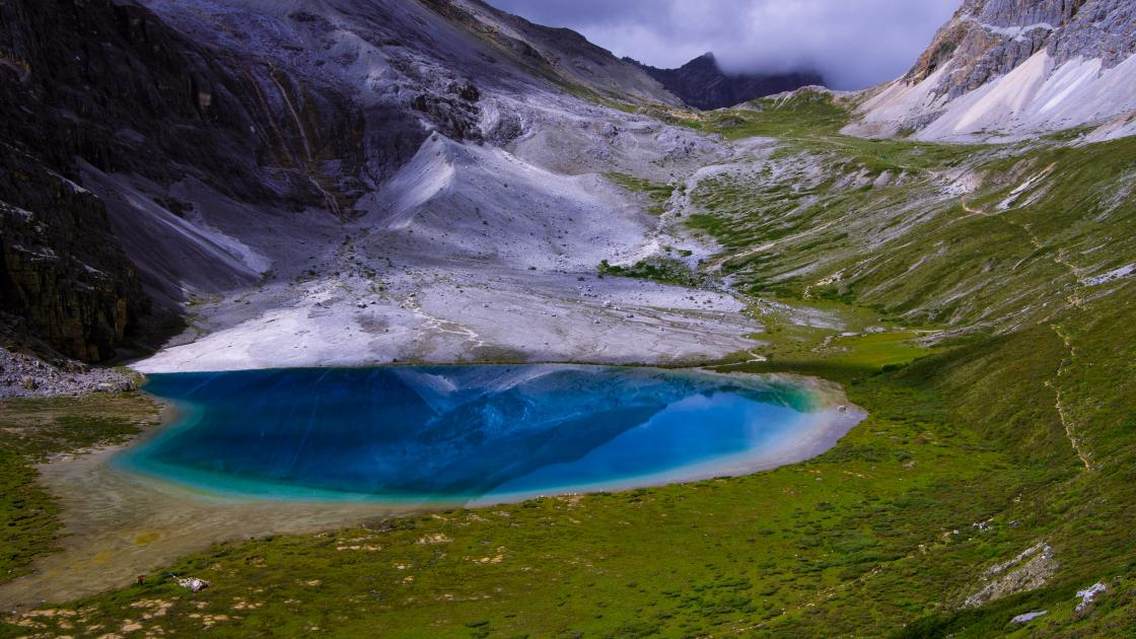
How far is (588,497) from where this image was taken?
49000 millimetres

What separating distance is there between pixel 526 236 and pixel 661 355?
6439 centimetres

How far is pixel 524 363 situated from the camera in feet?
308

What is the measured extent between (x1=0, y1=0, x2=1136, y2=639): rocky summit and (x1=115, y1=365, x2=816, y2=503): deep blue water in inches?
19.5

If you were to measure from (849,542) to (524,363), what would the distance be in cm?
5989

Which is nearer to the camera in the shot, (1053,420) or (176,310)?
(1053,420)

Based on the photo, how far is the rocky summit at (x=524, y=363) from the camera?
32.8 metres

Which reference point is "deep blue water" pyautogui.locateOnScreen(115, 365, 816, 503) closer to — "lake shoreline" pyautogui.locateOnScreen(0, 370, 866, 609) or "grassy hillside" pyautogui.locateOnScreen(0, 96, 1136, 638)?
"lake shoreline" pyautogui.locateOnScreen(0, 370, 866, 609)

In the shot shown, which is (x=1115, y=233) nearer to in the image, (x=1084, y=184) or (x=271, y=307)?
(x=1084, y=184)

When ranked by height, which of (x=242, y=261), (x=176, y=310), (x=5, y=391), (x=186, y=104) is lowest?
(x=5, y=391)

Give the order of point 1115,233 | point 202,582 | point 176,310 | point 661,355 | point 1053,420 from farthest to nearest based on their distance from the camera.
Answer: point 176,310
point 661,355
point 1115,233
point 1053,420
point 202,582

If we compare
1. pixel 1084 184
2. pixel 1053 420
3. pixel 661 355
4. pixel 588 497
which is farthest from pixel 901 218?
pixel 588 497

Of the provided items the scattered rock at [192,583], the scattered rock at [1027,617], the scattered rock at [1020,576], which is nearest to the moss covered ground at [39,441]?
the scattered rock at [192,583]

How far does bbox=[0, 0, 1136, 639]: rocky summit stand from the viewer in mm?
32812

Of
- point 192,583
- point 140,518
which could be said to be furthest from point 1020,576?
point 140,518
